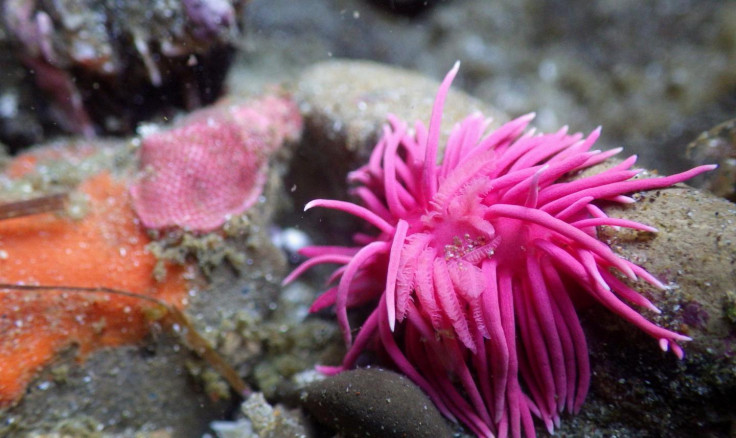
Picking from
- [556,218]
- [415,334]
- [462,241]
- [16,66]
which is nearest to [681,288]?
[556,218]

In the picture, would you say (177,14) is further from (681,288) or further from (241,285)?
(681,288)

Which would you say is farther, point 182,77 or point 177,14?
point 182,77

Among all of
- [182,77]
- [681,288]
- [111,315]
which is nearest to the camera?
[681,288]

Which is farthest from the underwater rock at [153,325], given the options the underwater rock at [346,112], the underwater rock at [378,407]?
the underwater rock at [378,407]

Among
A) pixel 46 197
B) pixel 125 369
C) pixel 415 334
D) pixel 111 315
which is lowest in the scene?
pixel 125 369

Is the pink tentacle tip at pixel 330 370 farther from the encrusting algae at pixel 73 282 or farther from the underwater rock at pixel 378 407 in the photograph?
the encrusting algae at pixel 73 282

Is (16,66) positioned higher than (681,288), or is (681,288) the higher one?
(681,288)
